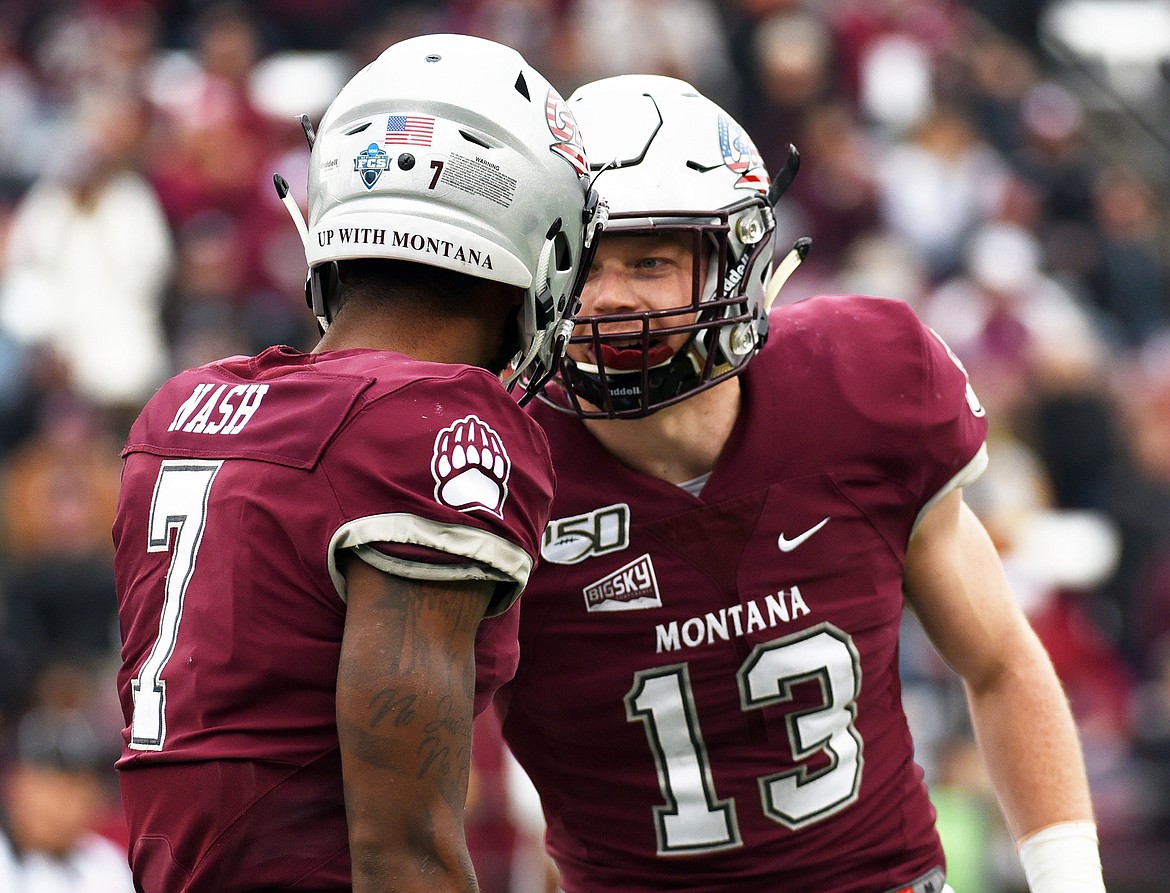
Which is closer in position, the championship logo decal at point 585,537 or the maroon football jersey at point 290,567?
the maroon football jersey at point 290,567

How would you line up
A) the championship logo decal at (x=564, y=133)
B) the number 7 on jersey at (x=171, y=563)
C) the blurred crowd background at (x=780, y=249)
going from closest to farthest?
the number 7 on jersey at (x=171, y=563), the championship logo decal at (x=564, y=133), the blurred crowd background at (x=780, y=249)

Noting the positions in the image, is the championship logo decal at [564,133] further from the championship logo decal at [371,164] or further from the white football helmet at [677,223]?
the white football helmet at [677,223]

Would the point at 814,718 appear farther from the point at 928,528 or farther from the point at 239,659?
the point at 239,659

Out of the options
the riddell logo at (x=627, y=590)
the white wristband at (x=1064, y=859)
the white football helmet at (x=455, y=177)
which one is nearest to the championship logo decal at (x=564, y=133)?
the white football helmet at (x=455, y=177)

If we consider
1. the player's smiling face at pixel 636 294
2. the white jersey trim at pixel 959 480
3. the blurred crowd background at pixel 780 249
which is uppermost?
the player's smiling face at pixel 636 294


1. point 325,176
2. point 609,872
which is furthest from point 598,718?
point 325,176

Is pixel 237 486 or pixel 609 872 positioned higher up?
pixel 237 486

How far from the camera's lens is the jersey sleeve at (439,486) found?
187 cm

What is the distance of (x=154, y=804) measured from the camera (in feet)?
6.54

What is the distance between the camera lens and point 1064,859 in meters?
2.85

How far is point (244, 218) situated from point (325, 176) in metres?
6.18

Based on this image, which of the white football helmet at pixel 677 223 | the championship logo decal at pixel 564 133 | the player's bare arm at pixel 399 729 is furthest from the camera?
the white football helmet at pixel 677 223

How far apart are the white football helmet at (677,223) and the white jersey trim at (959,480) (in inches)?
15.2

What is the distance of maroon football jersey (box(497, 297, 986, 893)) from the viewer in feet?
9.08
